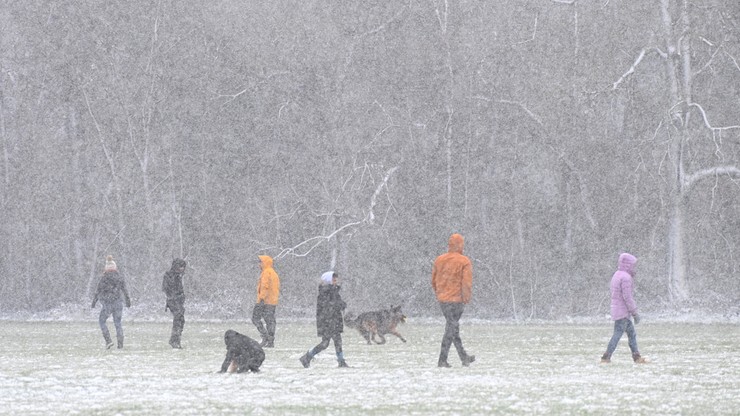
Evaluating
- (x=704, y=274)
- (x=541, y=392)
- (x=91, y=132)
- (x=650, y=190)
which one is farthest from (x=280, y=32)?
(x=541, y=392)

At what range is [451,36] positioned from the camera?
44.2 metres

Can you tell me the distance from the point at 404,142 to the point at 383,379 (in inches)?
1086

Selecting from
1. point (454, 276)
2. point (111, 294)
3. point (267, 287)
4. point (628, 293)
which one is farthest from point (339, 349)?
point (111, 294)

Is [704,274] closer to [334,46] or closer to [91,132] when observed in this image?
[334,46]

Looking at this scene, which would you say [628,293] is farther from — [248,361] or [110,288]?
[110,288]

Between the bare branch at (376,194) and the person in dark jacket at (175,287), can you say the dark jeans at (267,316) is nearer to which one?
the person in dark jacket at (175,287)

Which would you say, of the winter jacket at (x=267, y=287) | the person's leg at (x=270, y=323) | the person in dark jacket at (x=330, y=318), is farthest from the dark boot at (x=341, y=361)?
the winter jacket at (x=267, y=287)

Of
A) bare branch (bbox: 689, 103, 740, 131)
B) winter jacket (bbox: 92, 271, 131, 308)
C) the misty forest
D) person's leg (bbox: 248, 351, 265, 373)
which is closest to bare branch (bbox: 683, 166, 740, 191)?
the misty forest

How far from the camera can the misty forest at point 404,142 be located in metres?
42.2

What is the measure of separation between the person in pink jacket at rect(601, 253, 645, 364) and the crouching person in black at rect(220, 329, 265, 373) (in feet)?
17.5

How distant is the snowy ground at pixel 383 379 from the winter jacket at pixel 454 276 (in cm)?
107

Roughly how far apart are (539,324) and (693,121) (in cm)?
922

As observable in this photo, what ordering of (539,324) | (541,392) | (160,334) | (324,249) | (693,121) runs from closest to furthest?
(541,392)
(160,334)
(539,324)
(693,121)
(324,249)

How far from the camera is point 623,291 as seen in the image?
1958cm
